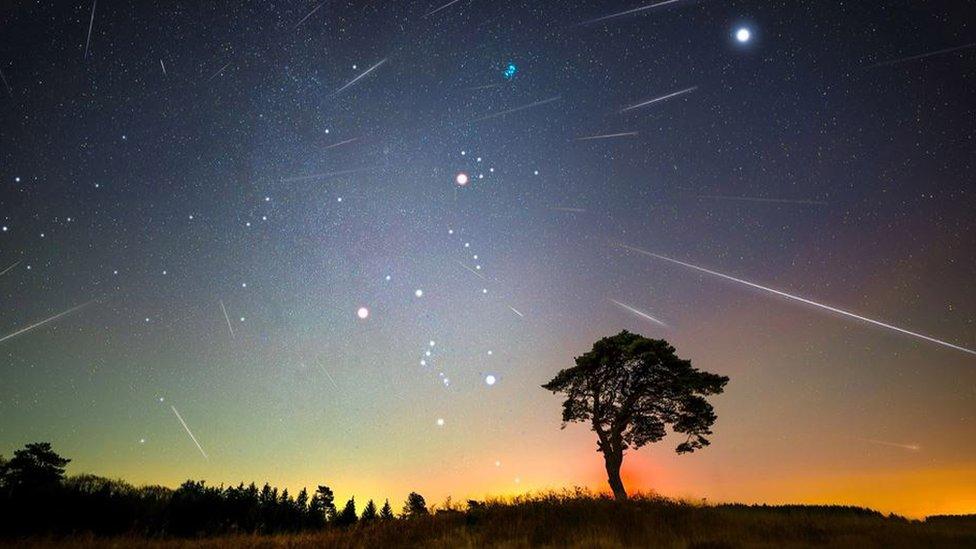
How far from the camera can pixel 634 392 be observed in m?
22.1

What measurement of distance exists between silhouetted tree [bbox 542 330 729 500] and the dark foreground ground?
758 centimetres

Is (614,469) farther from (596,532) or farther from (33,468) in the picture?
(33,468)

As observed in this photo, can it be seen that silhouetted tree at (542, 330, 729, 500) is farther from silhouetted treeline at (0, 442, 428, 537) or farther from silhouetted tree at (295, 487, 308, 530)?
silhouetted tree at (295, 487, 308, 530)

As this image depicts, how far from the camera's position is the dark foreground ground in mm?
9812

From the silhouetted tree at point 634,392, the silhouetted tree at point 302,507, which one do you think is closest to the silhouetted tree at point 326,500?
the silhouetted tree at point 302,507

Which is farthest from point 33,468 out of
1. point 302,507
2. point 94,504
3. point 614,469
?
point 614,469

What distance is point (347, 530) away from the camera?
12586mm

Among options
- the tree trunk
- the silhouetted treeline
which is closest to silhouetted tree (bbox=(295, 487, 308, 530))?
the silhouetted treeline

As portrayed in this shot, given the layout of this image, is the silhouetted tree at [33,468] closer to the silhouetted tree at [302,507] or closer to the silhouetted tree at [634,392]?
the silhouetted tree at [302,507]

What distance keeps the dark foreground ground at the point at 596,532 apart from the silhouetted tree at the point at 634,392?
24.9ft

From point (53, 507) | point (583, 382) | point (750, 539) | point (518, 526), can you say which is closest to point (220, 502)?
point (53, 507)

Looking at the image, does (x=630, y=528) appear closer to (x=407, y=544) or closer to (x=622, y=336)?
(x=407, y=544)

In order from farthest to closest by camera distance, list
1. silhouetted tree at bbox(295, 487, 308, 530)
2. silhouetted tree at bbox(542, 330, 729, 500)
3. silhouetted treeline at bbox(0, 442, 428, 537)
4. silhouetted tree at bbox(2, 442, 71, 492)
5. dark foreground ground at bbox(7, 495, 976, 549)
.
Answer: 1. silhouetted tree at bbox(295, 487, 308, 530)
2. silhouetted tree at bbox(2, 442, 71, 492)
3. silhouetted treeline at bbox(0, 442, 428, 537)
4. silhouetted tree at bbox(542, 330, 729, 500)
5. dark foreground ground at bbox(7, 495, 976, 549)

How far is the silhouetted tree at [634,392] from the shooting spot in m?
20.9
